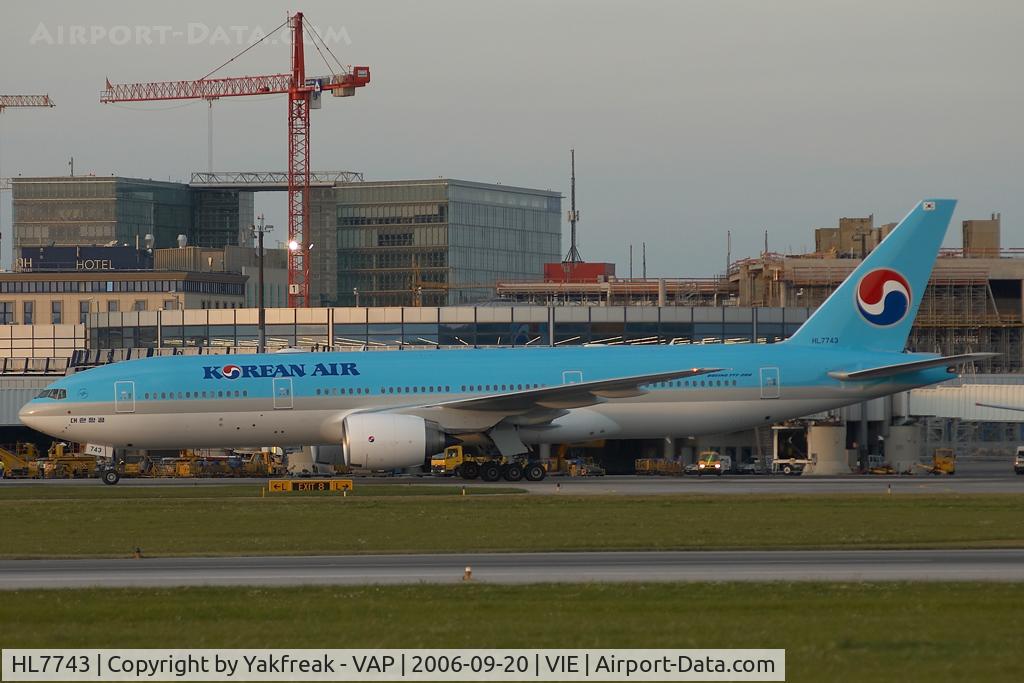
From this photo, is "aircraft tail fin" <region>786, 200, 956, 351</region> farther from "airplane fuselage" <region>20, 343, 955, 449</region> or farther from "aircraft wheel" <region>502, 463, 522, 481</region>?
"aircraft wheel" <region>502, 463, 522, 481</region>

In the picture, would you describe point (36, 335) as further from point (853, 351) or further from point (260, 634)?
point (260, 634)

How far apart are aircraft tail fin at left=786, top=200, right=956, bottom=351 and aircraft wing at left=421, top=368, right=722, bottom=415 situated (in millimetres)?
6930

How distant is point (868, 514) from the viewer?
113 ft

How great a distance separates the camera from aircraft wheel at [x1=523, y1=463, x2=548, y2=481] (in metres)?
49.4

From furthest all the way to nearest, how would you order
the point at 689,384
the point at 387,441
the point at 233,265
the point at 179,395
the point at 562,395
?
the point at 233,265 → the point at 689,384 → the point at 179,395 → the point at 562,395 → the point at 387,441

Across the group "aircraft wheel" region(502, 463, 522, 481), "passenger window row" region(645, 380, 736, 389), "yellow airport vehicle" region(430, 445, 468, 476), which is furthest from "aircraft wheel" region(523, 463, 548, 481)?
"yellow airport vehicle" region(430, 445, 468, 476)

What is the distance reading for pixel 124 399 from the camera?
48375 mm

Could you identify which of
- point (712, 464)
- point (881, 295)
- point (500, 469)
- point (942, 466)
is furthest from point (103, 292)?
point (881, 295)

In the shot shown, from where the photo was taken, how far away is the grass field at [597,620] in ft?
53.0

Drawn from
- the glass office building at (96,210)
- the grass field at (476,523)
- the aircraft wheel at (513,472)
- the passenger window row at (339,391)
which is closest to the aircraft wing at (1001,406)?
the grass field at (476,523)

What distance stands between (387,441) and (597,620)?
1122 inches

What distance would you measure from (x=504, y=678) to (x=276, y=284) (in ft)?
478

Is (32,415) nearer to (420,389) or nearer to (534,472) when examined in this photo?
(420,389)

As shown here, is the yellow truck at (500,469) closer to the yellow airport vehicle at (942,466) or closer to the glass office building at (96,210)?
the yellow airport vehicle at (942,466)
